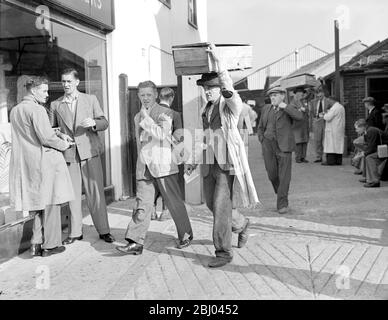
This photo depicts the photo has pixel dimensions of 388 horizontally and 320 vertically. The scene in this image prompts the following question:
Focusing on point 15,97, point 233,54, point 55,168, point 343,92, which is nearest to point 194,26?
point 343,92

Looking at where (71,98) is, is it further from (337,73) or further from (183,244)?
(337,73)

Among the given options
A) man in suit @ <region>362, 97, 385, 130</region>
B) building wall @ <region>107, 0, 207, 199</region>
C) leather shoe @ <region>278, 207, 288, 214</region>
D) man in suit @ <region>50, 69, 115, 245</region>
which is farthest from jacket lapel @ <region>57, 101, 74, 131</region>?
man in suit @ <region>362, 97, 385, 130</region>

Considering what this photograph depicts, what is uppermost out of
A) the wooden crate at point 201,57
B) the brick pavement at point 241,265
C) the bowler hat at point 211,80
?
the wooden crate at point 201,57

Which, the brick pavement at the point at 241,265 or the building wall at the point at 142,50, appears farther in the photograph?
the building wall at the point at 142,50

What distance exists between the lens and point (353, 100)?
54.8ft

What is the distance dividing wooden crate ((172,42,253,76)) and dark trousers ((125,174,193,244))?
172 cm

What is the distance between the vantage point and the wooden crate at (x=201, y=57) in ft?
23.0

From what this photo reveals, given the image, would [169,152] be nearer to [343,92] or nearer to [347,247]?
[347,247]

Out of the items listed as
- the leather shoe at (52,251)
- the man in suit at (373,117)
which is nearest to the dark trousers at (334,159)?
the man in suit at (373,117)

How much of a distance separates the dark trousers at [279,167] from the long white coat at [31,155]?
134 inches

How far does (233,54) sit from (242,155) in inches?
99.0

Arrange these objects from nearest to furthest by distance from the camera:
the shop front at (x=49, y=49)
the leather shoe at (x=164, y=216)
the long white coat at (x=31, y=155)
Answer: the long white coat at (x=31, y=155) < the shop front at (x=49, y=49) < the leather shoe at (x=164, y=216)

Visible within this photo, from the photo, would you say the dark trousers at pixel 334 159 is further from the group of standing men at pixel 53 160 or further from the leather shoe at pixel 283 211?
the group of standing men at pixel 53 160

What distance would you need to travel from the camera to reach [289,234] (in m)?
6.55
